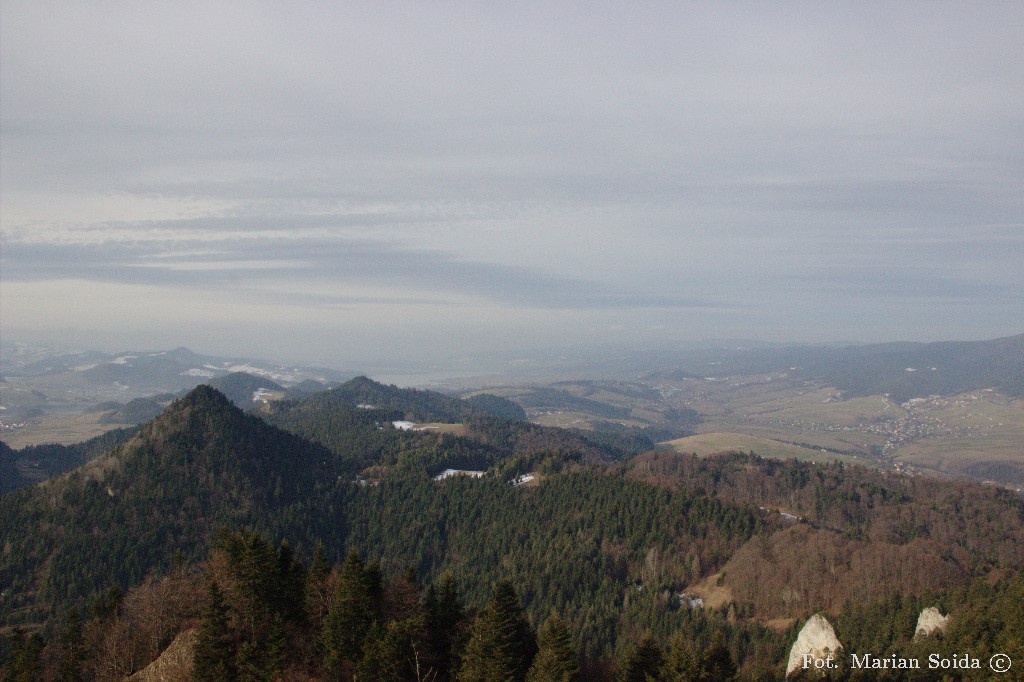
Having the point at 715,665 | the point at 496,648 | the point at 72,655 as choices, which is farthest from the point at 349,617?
the point at 72,655

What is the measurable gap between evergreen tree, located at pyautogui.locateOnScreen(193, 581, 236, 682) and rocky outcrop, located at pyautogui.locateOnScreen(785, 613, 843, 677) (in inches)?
2591

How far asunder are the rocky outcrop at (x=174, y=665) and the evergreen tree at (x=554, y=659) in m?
28.0

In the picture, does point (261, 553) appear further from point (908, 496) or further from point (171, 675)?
point (908, 496)

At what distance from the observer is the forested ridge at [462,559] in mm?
49031

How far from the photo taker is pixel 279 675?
149ft

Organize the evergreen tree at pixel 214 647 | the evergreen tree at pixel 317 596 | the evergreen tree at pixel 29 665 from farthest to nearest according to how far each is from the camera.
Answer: the evergreen tree at pixel 29 665 < the evergreen tree at pixel 317 596 < the evergreen tree at pixel 214 647

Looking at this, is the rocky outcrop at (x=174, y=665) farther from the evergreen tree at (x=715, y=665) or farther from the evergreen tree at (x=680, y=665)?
the evergreen tree at (x=715, y=665)

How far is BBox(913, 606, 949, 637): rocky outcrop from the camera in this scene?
255 ft

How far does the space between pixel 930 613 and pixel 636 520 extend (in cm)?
7740

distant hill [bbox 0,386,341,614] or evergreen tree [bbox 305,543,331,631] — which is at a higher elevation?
evergreen tree [bbox 305,543,331,631]

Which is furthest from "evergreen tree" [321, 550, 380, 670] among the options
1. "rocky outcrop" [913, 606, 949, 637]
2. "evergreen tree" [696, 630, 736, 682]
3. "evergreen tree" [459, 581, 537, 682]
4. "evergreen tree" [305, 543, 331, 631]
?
"rocky outcrop" [913, 606, 949, 637]

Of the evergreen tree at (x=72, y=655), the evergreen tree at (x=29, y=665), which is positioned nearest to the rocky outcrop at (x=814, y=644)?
the evergreen tree at (x=72, y=655)

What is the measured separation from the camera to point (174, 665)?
49.2 metres

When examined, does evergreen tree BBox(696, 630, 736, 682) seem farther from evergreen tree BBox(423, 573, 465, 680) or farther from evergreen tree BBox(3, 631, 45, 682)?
evergreen tree BBox(3, 631, 45, 682)
